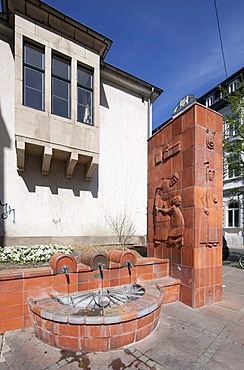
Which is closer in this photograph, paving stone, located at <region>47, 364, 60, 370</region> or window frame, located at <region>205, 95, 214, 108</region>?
paving stone, located at <region>47, 364, 60, 370</region>

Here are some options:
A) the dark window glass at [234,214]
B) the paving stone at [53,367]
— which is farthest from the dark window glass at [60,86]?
the dark window glass at [234,214]

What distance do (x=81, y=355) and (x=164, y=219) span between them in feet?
10.9

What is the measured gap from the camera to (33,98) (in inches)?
346

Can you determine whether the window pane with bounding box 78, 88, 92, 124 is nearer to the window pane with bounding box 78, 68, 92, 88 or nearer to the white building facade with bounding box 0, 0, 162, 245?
the white building facade with bounding box 0, 0, 162, 245

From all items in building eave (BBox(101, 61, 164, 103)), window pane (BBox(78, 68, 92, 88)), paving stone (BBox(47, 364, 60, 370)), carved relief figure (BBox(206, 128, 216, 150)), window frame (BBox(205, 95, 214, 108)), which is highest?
window frame (BBox(205, 95, 214, 108))

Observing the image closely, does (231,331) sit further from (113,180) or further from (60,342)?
(113,180)

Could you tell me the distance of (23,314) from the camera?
381 cm

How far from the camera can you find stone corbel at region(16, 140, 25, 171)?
8.22 metres

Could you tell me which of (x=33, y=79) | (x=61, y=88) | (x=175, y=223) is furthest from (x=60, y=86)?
(x=175, y=223)

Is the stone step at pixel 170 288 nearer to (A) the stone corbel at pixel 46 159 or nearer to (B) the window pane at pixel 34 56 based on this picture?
(A) the stone corbel at pixel 46 159

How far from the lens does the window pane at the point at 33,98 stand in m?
8.62

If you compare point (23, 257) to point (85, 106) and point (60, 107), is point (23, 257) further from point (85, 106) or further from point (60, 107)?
point (85, 106)

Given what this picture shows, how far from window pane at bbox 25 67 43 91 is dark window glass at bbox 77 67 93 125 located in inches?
61.9

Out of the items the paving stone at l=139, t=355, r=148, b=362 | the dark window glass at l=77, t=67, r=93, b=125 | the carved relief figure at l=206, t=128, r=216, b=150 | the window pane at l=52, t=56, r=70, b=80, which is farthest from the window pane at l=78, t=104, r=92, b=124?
the paving stone at l=139, t=355, r=148, b=362
